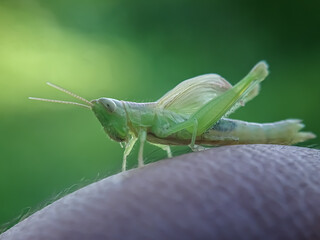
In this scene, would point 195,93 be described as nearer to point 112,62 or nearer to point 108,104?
point 108,104

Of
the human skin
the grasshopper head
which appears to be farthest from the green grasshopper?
the human skin

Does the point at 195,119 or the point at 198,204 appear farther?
the point at 195,119

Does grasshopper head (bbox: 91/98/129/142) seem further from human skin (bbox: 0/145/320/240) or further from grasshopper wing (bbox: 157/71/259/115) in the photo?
human skin (bbox: 0/145/320/240)

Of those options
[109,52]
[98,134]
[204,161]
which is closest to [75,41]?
[109,52]

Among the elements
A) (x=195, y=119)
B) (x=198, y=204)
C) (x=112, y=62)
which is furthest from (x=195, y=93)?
(x=112, y=62)

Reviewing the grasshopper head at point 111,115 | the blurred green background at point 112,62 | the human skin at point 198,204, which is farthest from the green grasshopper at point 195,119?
the blurred green background at point 112,62

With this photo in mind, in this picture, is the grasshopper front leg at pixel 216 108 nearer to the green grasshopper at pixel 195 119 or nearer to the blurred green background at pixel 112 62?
the green grasshopper at pixel 195 119

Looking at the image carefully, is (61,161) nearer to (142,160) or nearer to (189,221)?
(142,160)
